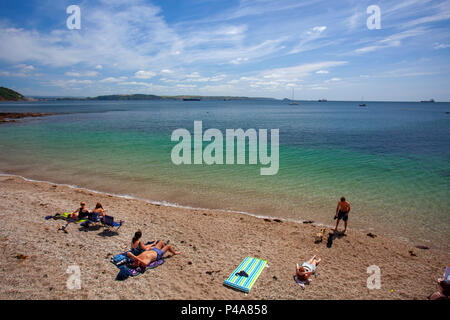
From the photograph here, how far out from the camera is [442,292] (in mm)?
6695

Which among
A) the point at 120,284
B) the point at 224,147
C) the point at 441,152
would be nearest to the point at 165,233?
the point at 120,284

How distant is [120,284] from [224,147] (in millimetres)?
22693

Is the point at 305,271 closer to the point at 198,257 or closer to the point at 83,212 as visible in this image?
the point at 198,257

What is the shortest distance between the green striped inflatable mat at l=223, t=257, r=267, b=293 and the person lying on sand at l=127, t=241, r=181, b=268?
7.52 ft

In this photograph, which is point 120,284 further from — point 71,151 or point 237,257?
point 71,151

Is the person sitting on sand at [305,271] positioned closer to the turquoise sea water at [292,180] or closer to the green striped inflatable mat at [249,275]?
the green striped inflatable mat at [249,275]

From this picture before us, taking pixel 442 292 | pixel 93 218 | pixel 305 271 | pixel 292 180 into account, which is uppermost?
pixel 292 180

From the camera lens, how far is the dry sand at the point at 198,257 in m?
6.76

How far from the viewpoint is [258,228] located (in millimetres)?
10898

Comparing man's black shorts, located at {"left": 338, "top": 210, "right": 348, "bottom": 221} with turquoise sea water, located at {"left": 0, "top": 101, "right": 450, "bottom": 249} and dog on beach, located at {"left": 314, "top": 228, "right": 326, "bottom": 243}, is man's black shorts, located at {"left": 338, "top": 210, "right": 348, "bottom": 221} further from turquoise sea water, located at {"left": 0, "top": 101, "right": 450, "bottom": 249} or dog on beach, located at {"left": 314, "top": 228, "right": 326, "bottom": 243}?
turquoise sea water, located at {"left": 0, "top": 101, "right": 450, "bottom": 249}

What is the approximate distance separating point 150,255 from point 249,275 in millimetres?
3206

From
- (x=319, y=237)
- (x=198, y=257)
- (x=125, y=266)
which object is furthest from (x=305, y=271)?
(x=125, y=266)
